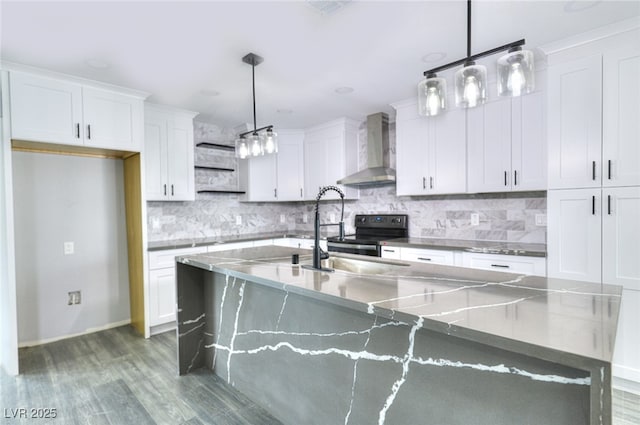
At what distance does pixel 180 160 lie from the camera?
388cm

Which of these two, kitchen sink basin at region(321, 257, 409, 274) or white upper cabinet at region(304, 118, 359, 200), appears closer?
kitchen sink basin at region(321, 257, 409, 274)

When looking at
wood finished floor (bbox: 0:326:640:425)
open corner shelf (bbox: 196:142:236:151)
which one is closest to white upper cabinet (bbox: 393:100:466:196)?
wood finished floor (bbox: 0:326:640:425)

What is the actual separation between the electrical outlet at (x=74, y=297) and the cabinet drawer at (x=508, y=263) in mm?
3879

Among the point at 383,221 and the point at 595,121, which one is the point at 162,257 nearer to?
the point at 383,221

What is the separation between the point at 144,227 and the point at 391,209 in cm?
289

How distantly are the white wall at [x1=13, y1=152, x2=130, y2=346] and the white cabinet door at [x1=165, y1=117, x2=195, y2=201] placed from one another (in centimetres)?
55

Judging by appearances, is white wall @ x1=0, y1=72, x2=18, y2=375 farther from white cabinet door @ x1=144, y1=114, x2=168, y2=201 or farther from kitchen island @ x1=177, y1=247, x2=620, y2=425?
kitchen island @ x1=177, y1=247, x2=620, y2=425

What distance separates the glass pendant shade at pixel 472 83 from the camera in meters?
1.51

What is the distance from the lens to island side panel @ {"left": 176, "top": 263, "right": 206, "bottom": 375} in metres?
2.47

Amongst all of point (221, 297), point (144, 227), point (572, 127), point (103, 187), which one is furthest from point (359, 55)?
point (103, 187)

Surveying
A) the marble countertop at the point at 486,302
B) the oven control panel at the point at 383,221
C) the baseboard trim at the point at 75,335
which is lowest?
the baseboard trim at the point at 75,335

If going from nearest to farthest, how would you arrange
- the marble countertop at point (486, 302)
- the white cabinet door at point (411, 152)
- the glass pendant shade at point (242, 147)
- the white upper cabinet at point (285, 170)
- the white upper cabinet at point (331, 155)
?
the marble countertop at point (486, 302) < the glass pendant shade at point (242, 147) < the white cabinet door at point (411, 152) < the white upper cabinet at point (331, 155) < the white upper cabinet at point (285, 170)

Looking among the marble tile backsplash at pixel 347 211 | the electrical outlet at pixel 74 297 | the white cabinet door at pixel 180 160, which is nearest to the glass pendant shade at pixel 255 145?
the white cabinet door at pixel 180 160

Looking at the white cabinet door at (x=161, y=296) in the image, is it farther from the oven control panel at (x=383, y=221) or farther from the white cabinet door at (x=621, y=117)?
the white cabinet door at (x=621, y=117)
